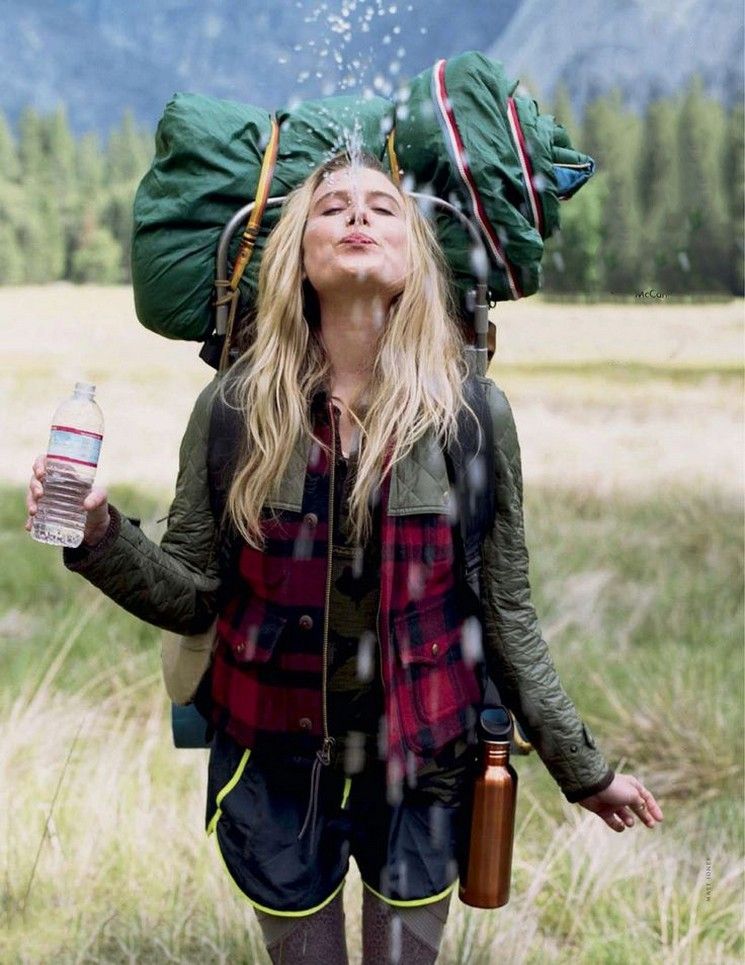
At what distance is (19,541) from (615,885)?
4.32 m

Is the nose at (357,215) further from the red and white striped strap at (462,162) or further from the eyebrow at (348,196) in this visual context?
the red and white striped strap at (462,162)

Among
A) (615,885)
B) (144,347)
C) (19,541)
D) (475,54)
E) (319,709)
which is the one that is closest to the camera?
(319,709)

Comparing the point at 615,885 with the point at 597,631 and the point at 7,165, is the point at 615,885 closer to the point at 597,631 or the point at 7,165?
the point at 597,631

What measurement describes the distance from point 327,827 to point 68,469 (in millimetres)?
891

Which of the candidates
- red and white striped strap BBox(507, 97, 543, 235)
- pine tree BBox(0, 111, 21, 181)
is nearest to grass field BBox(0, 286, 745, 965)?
red and white striped strap BBox(507, 97, 543, 235)

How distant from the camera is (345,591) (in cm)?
224

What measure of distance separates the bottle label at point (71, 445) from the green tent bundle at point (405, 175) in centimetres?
55

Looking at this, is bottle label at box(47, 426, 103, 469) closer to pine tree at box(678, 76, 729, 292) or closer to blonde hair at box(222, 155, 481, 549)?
blonde hair at box(222, 155, 481, 549)

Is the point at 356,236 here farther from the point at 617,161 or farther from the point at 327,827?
the point at 617,161

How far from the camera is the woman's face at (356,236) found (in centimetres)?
224

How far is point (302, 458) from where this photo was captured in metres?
2.25

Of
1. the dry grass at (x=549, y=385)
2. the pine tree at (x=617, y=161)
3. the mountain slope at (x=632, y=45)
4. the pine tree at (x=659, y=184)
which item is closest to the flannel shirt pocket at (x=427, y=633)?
the mountain slope at (x=632, y=45)

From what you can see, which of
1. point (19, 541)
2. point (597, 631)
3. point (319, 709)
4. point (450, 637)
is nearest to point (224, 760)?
point (319, 709)

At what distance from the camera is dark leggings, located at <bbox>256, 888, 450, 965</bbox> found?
2.32 metres
